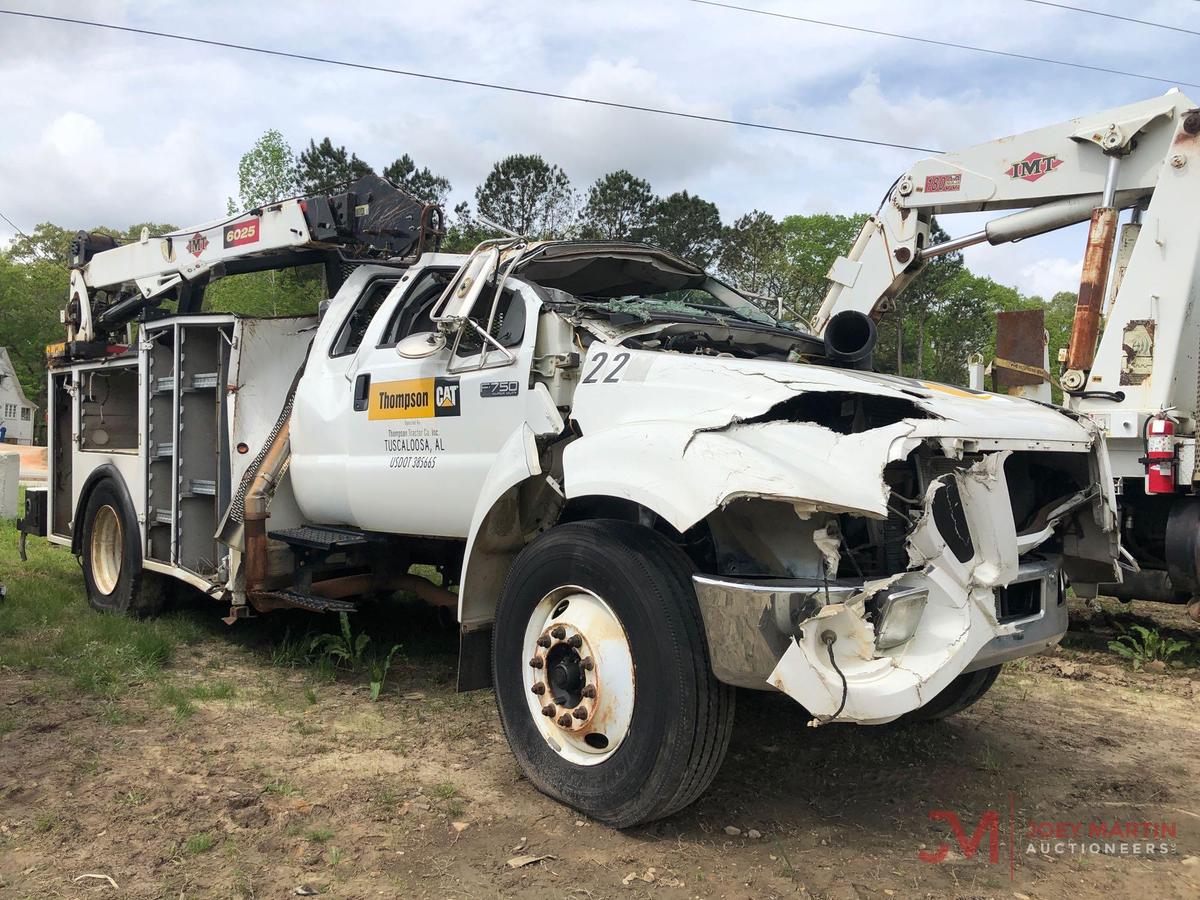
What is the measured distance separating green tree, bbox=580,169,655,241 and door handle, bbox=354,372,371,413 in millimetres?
38411

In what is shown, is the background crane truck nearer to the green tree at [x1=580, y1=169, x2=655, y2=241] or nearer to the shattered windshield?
the shattered windshield

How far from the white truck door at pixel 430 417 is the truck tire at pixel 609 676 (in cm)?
79

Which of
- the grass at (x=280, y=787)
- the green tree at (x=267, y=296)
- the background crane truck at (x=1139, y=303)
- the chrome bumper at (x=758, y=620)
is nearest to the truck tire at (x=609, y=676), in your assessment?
the chrome bumper at (x=758, y=620)

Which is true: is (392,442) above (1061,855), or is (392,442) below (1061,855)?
above

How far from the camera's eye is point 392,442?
513cm

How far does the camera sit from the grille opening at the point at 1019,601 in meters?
3.64

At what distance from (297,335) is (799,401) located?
13.0ft

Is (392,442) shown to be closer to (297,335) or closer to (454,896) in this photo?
(297,335)

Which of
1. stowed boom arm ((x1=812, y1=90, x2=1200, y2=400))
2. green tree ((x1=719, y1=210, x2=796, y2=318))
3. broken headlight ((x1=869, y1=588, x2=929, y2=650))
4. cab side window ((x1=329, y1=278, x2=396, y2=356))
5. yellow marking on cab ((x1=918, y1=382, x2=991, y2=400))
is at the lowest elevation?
broken headlight ((x1=869, y1=588, x2=929, y2=650))

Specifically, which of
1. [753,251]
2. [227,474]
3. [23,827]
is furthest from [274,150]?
[23,827]

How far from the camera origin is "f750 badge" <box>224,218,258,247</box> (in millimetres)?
6535

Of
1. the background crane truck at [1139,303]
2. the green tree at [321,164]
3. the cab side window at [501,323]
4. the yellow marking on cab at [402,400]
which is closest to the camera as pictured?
the cab side window at [501,323]

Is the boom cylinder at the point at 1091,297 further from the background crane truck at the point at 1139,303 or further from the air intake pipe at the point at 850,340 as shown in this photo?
the air intake pipe at the point at 850,340

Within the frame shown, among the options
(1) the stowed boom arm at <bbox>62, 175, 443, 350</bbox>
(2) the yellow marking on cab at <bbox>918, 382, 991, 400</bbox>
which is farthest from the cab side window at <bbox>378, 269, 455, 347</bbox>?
(2) the yellow marking on cab at <bbox>918, 382, 991, 400</bbox>
